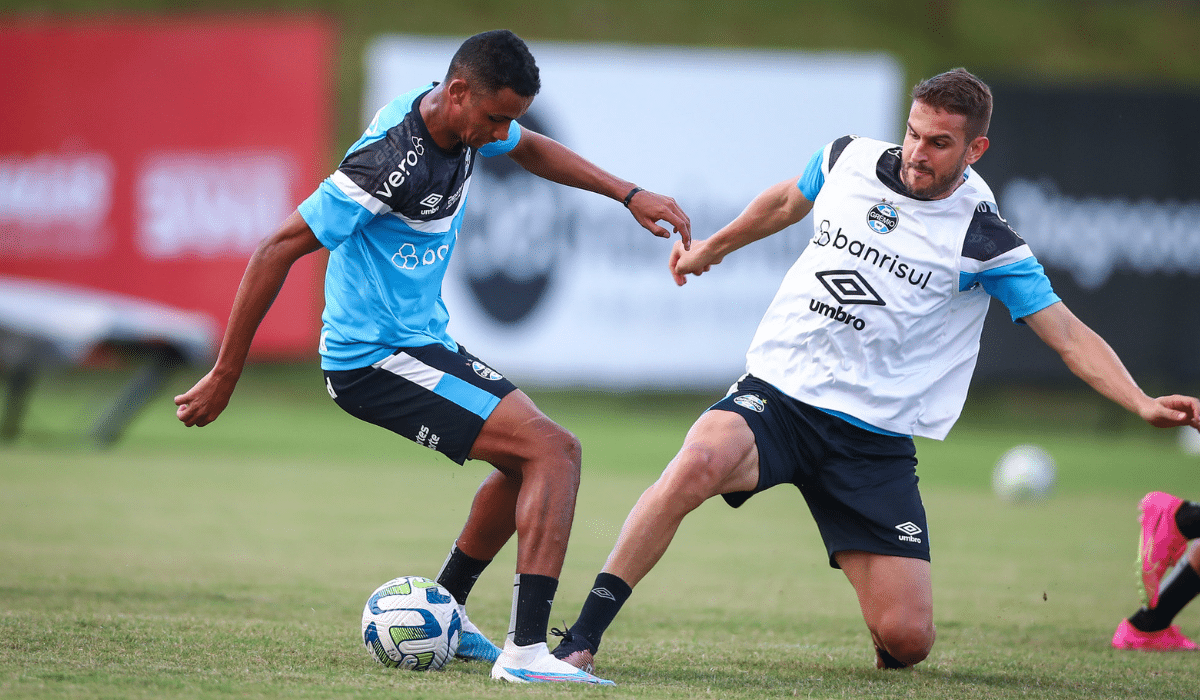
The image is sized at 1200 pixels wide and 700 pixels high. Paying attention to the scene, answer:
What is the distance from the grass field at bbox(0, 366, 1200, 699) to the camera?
4.22m

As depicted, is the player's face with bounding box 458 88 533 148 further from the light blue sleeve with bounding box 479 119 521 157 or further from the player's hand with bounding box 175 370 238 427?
the player's hand with bounding box 175 370 238 427

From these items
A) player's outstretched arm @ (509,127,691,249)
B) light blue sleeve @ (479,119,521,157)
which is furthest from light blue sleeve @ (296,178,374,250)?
player's outstretched arm @ (509,127,691,249)

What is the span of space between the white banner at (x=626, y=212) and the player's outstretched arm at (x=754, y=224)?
11.6m

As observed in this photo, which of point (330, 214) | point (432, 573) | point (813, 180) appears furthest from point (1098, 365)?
point (432, 573)

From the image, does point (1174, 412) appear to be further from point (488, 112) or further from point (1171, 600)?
point (488, 112)

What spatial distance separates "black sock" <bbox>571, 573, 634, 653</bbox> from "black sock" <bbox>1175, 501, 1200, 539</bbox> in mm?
2659

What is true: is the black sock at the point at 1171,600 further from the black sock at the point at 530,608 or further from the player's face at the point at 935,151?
the black sock at the point at 530,608

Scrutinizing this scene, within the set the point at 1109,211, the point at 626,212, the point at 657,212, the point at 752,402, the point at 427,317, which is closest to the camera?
the point at 427,317

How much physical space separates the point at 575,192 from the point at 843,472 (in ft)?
42.0

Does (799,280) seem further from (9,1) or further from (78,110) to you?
(9,1)

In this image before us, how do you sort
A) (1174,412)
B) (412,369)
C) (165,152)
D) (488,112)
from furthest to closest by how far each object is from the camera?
(165,152)
(412,369)
(488,112)
(1174,412)

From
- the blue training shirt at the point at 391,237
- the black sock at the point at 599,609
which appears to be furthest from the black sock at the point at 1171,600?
the blue training shirt at the point at 391,237

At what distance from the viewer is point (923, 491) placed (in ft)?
36.4

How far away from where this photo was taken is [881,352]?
15.2 ft
